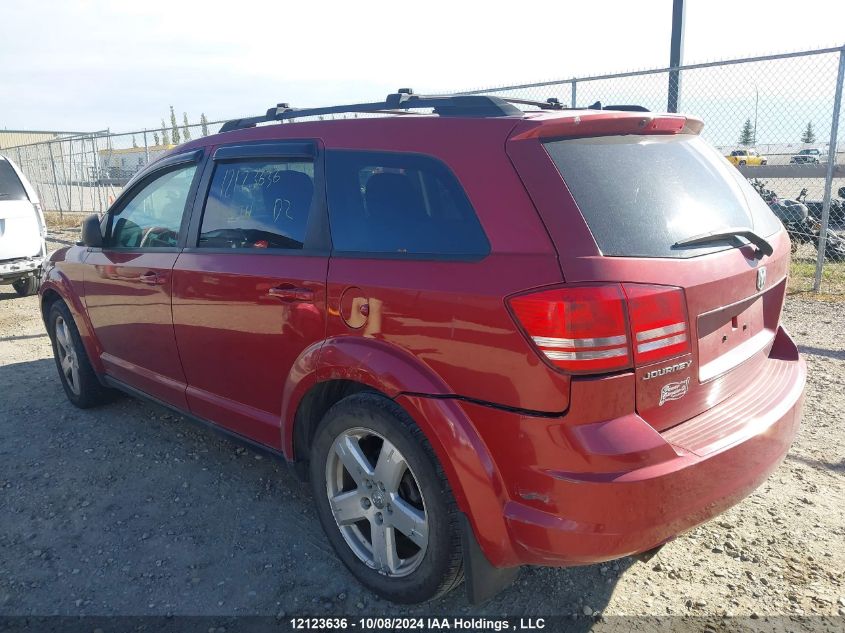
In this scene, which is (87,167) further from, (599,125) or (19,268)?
(599,125)

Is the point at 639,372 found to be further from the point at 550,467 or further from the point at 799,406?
the point at 799,406

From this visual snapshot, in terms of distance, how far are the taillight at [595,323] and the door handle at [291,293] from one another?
3.25 feet

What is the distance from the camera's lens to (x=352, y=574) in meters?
2.74

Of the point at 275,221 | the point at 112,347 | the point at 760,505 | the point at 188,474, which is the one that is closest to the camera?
the point at 275,221

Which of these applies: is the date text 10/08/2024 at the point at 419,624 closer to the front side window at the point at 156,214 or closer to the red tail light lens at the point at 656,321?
the red tail light lens at the point at 656,321

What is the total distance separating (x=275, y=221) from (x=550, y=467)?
1681 millimetres

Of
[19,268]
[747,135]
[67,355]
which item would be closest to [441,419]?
[67,355]

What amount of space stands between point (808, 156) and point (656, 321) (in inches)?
295

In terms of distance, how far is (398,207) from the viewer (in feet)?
8.27

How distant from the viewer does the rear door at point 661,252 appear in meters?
2.02

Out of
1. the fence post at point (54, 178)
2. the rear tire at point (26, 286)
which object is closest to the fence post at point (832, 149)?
the rear tire at point (26, 286)

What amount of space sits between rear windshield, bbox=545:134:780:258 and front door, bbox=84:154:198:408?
7.06 feet

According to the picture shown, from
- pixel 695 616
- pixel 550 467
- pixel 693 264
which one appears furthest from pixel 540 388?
pixel 695 616

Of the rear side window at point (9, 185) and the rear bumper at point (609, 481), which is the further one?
the rear side window at point (9, 185)
